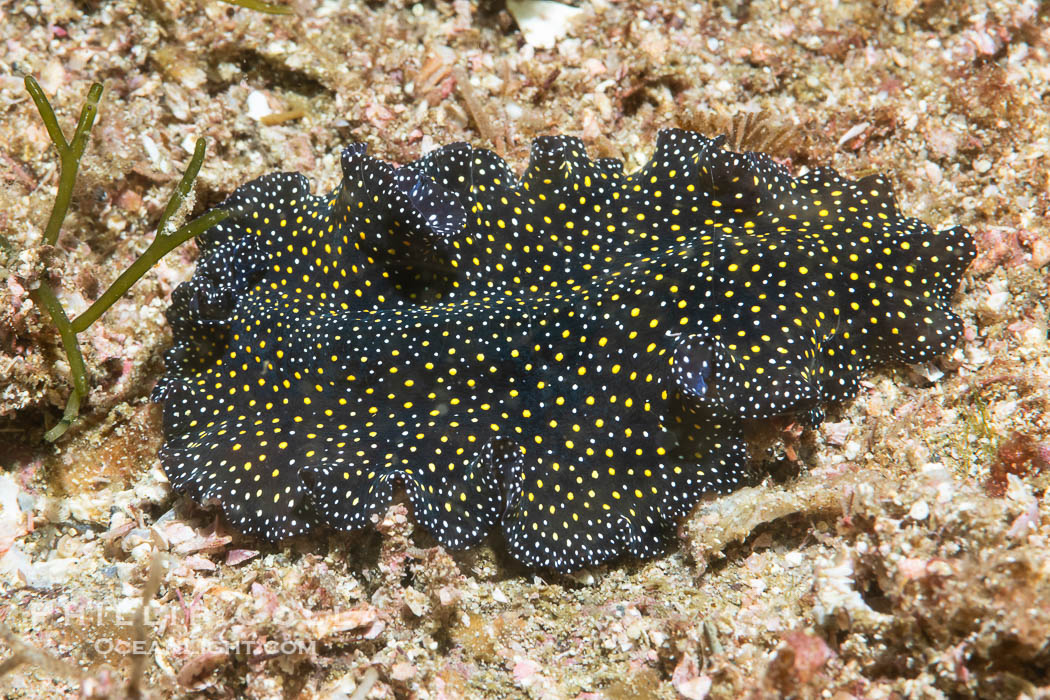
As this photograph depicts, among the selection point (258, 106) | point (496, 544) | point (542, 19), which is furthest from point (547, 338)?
point (258, 106)

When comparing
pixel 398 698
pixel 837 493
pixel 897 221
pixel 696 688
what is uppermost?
pixel 897 221

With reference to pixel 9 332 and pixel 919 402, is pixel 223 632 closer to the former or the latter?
pixel 9 332

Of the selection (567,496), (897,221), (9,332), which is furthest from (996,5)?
(9,332)

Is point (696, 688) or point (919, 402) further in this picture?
point (919, 402)

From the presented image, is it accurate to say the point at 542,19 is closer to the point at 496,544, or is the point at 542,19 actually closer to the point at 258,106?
the point at 258,106

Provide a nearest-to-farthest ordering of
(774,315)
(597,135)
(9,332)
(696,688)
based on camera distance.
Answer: (696,688) → (774,315) → (9,332) → (597,135)
